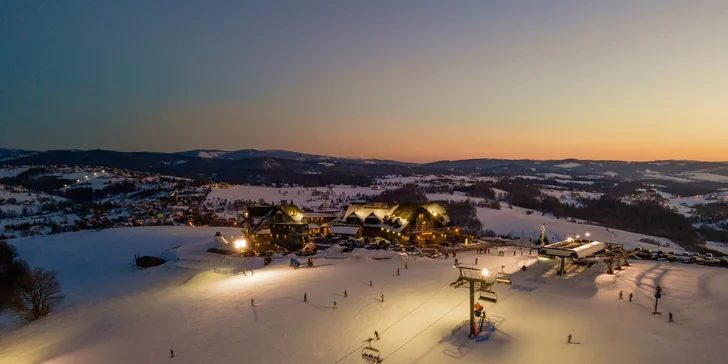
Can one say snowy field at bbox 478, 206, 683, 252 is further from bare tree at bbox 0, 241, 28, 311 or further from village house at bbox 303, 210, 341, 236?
bare tree at bbox 0, 241, 28, 311

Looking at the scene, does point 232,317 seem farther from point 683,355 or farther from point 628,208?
point 628,208

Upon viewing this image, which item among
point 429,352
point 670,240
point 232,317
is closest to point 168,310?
point 232,317

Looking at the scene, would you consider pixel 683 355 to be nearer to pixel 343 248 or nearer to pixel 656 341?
pixel 656 341

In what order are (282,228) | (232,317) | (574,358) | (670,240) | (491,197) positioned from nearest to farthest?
(574,358) → (232,317) → (282,228) → (670,240) → (491,197)

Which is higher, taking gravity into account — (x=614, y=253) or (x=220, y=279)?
(x=614, y=253)

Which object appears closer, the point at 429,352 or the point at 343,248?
the point at 429,352

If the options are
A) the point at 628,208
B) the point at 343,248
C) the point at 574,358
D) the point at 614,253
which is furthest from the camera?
the point at 628,208

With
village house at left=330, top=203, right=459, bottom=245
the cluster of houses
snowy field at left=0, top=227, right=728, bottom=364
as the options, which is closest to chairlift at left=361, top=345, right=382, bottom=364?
snowy field at left=0, top=227, right=728, bottom=364

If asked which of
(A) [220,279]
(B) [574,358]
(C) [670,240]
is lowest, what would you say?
(C) [670,240]

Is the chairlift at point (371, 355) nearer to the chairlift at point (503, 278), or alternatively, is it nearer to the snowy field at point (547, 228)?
the chairlift at point (503, 278)

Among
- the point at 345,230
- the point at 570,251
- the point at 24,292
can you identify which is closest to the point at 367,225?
the point at 345,230
